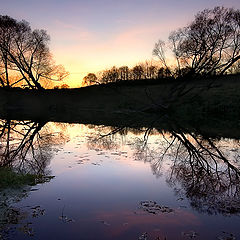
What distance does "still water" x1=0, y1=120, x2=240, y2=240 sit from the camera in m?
5.03

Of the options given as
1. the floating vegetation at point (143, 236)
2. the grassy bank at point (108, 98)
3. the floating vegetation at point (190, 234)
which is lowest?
the floating vegetation at point (190, 234)

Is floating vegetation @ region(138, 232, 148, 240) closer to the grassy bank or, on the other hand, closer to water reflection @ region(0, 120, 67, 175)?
water reflection @ region(0, 120, 67, 175)

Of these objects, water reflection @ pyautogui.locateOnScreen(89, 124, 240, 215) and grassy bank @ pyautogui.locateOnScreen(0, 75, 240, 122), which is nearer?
water reflection @ pyautogui.locateOnScreen(89, 124, 240, 215)

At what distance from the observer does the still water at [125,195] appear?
Answer: 16.5 feet

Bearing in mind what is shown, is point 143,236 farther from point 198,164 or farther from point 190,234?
point 198,164

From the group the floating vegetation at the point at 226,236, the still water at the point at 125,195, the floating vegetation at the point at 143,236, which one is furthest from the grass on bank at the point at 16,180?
the floating vegetation at the point at 226,236

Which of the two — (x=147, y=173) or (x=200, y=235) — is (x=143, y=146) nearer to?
(x=147, y=173)

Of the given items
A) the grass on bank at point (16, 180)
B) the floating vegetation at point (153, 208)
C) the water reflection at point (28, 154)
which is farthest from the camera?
the water reflection at point (28, 154)

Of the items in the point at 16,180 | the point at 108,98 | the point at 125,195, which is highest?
the point at 108,98

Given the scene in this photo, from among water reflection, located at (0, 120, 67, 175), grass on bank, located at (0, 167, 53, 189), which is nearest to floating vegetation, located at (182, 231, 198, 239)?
grass on bank, located at (0, 167, 53, 189)

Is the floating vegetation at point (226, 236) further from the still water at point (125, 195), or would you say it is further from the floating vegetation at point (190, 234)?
the floating vegetation at point (190, 234)

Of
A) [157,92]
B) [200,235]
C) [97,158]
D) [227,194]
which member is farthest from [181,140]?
[157,92]

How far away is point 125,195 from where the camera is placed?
7.11 meters

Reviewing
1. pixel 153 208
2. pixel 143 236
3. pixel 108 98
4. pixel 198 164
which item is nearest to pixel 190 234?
pixel 143 236
